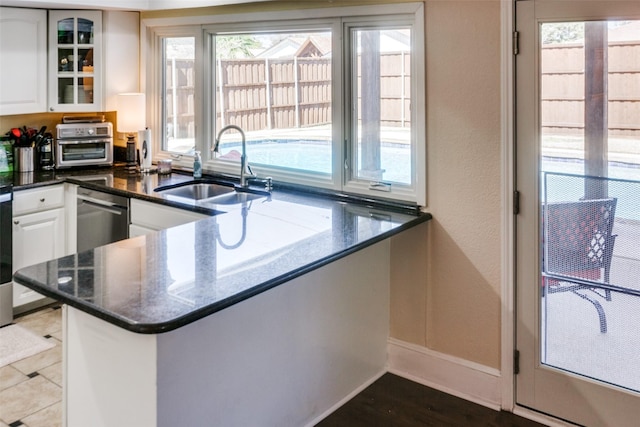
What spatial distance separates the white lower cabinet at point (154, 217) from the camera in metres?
3.25

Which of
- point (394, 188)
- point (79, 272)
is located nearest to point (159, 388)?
point (79, 272)

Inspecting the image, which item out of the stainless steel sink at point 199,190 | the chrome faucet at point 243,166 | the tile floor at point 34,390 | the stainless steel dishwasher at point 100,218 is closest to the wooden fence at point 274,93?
the chrome faucet at point 243,166

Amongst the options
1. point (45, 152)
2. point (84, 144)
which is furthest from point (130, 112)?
point (45, 152)

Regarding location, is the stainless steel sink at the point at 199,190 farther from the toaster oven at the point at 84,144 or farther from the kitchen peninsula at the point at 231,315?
the toaster oven at the point at 84,144

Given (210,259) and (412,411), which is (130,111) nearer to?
(210,259)

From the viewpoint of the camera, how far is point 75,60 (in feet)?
13.6

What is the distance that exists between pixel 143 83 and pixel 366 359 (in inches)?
108

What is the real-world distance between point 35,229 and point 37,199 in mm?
202

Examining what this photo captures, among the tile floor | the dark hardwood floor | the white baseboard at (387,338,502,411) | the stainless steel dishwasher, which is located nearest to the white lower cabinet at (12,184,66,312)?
the stainless steel dishwasher

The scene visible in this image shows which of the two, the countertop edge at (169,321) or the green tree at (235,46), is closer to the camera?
the countertop edge at (169,321)

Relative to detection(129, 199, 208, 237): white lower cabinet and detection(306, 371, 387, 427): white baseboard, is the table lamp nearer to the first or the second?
detection(129, 199, 208, 237): white lower cabinet

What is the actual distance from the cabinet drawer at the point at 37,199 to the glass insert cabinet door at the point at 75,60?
2.13ft

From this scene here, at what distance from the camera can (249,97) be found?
3.85 meters

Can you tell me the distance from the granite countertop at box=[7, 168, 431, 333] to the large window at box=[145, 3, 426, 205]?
248 mm
